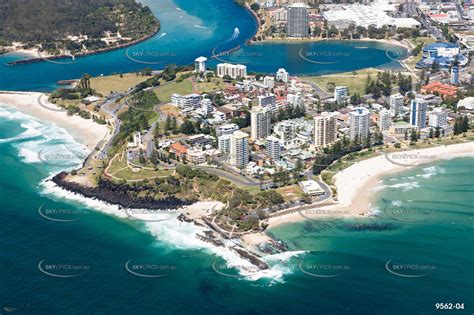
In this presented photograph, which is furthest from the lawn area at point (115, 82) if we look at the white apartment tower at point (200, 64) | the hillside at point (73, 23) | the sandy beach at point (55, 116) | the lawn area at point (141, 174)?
the lawn area at point (141, 174)

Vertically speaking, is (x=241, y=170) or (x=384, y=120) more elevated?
(x=384, y=120)
